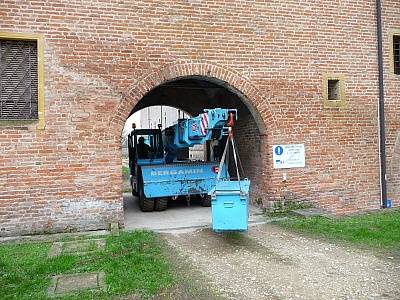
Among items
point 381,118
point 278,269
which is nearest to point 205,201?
point 381,118

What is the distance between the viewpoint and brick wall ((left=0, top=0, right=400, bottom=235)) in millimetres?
7402

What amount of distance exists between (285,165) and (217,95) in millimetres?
4239

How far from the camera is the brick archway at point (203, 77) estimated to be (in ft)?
25.8

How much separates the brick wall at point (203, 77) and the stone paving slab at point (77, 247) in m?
0.89

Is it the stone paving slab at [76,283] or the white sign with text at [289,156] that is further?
the white sign with text at [289,156]

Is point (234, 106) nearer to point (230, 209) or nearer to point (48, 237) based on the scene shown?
point (230, 209)

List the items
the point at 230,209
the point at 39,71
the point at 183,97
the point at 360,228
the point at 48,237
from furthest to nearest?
the point at 183,97 < the point at 39,71 < the point at 360,228 < the point at 48,237 < the point at 230,209

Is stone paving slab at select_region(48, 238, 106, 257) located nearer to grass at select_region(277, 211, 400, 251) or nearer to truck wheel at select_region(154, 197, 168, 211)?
truck wheel at select_region(154, 197, 168, 211)

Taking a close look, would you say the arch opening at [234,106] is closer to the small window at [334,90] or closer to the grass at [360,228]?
the grass at [360,228]

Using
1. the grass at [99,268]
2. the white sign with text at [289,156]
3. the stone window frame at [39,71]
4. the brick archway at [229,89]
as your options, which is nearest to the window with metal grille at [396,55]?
the white sign with text at [289,156]

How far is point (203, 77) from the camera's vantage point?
856cm

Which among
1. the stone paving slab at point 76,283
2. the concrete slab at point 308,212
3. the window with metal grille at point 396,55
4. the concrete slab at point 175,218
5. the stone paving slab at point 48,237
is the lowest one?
the stone paving slab at point 76,283

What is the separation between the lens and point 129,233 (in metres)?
7.23

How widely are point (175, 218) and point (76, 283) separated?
4475 millimetres
